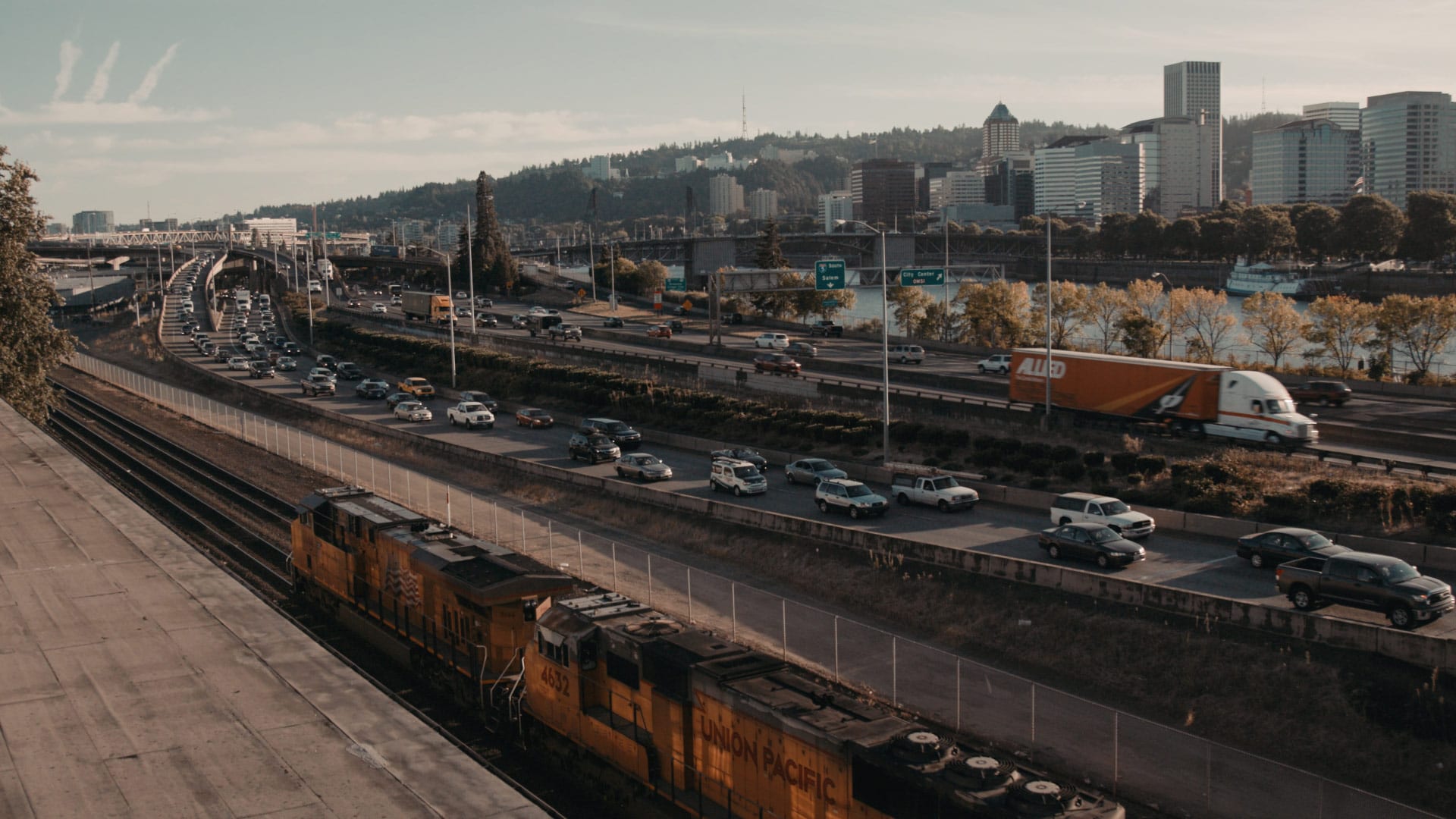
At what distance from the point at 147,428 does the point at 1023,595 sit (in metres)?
56.1

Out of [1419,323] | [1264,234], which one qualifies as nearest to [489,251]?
[1419,323]

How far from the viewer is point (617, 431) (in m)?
55.7

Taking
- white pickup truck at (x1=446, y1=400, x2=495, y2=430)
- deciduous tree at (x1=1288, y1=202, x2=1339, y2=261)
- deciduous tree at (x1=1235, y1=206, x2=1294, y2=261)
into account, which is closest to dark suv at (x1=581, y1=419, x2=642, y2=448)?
white pickup truck at (x1=446, y1=400, x2=495, y2=430)

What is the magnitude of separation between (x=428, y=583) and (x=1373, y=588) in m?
21.1

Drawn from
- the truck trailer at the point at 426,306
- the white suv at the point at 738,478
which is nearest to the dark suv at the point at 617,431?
the white suv at the point at 738,478

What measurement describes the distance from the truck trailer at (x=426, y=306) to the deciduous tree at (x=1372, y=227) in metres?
126

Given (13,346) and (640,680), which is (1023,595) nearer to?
(640,680)

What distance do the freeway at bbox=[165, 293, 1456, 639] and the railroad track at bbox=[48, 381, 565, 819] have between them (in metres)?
11.8

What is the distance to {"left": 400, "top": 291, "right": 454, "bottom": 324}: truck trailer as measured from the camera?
10700 centimetres

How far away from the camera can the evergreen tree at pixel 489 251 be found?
146625 mm

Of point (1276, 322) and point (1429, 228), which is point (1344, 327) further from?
point (1429, 228)

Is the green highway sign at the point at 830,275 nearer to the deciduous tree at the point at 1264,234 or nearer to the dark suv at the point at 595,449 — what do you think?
the dark suv at the point at 595,449

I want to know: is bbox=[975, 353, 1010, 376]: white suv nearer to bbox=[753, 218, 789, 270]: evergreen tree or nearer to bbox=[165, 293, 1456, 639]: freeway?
bbox=[165, 293, 1456, 639]: freeway

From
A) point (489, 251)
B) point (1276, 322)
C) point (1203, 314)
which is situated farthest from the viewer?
point (489, 251)
